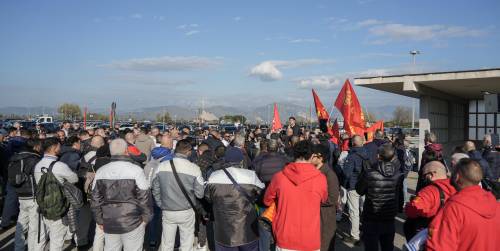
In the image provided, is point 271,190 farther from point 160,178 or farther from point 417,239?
point 160,178

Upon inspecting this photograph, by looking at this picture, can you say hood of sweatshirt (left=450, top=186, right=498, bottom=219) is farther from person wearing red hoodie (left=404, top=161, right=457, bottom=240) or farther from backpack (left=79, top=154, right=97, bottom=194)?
backpack (left=79, top=154, right=97, bottom=194)

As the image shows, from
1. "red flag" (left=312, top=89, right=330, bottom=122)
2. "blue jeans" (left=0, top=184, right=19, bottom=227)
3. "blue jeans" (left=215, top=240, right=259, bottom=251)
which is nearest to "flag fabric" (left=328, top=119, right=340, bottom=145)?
"red flag" (left=312, top=89, right=330, bottom=122)

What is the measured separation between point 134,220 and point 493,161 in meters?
6.97

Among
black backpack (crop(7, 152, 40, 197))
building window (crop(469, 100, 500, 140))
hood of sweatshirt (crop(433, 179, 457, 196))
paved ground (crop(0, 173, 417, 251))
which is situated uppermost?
building window (crop(469, 100, 500, 140))

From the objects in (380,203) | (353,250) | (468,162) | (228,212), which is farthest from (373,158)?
(468,162)

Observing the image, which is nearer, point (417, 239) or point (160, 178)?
point (417, 239)

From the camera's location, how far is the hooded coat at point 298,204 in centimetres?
390

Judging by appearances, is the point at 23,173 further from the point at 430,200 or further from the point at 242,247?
the point at 430,200

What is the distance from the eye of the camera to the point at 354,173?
7.02m

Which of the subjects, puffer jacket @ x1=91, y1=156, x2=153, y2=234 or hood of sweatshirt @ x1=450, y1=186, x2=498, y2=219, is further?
puffer jacket @ x1=91, y1=156, x2=153, y2=234

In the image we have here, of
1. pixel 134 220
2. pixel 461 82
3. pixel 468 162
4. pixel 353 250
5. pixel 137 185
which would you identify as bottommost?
pixel 353 250

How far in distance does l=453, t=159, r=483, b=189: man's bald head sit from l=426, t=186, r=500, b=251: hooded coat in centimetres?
9

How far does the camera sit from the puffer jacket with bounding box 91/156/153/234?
4.66 meters

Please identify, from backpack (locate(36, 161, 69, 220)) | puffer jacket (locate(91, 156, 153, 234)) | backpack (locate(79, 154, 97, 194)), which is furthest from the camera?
backpack (locate(79, 154, 97, 194))
